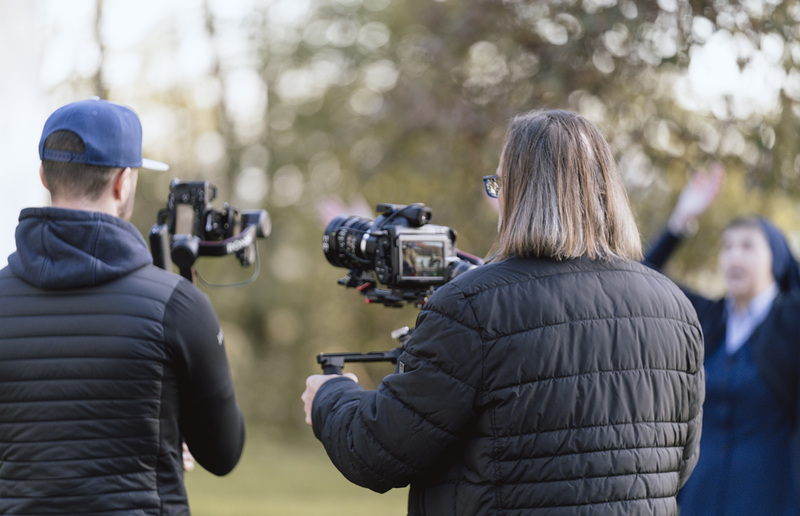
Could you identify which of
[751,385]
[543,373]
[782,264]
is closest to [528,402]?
[543,373]

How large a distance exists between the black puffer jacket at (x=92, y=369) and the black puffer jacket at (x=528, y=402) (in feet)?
1.51

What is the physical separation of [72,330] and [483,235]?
A: 5.11 metres

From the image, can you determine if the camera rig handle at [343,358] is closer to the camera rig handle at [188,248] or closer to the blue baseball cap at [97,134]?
the camera rig handle at [188,248]

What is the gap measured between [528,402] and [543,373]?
0.24 ft

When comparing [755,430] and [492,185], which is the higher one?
[492,185]

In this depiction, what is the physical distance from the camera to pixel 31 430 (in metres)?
2.20

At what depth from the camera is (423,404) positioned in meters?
2.02

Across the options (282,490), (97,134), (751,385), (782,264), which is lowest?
(282,490)

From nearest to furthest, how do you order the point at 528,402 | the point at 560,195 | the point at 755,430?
the point at 528,402
the point at 560,195
the point at 755,430

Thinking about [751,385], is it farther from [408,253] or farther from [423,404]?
[423,404]

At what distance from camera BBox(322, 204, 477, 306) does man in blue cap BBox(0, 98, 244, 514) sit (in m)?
0.62

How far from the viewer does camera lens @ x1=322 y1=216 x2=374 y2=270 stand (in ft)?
9.50

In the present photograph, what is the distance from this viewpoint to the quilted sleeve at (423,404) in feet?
6.57

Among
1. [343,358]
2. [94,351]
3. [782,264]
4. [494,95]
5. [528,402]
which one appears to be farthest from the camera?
[494,95]
